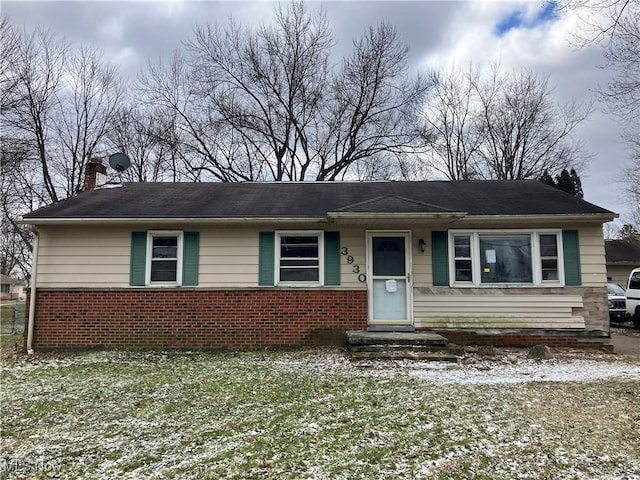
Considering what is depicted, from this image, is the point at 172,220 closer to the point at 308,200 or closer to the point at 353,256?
the point at 308,200

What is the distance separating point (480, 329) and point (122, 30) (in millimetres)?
12454

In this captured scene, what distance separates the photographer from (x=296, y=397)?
205 inches

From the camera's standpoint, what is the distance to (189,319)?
8.46m

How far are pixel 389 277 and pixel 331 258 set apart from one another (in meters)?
1.24

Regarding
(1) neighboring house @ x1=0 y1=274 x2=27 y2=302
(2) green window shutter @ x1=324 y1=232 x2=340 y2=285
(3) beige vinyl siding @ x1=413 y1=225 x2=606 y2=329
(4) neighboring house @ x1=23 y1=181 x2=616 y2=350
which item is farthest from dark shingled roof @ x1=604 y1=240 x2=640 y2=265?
(1) neighboring house @ x1=0 y1=274 x2=27 y2=302

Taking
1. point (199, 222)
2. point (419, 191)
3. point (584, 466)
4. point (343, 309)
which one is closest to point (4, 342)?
point (199, 222)

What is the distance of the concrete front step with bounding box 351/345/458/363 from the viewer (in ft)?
23.5

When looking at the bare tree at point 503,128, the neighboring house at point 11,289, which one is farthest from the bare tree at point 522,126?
the neighboring house at point 11,289

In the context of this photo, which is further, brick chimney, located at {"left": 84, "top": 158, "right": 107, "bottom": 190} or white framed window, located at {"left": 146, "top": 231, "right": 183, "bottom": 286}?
brick chimney, located at {"left": 84, "top": 158, "right": 107, "bottom": 190}

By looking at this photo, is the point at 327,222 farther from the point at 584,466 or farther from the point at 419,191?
the point at 584,466

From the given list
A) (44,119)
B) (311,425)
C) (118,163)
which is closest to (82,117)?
(44,119)

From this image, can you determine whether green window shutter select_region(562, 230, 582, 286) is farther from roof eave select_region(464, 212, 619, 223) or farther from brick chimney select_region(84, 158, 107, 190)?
brick chimney select_region(84, 158, 107, 190)

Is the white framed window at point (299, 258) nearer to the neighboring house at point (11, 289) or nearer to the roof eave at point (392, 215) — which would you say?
the roof eave at point (392, 215)

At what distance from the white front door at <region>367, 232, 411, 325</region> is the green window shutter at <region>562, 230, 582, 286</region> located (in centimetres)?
306
